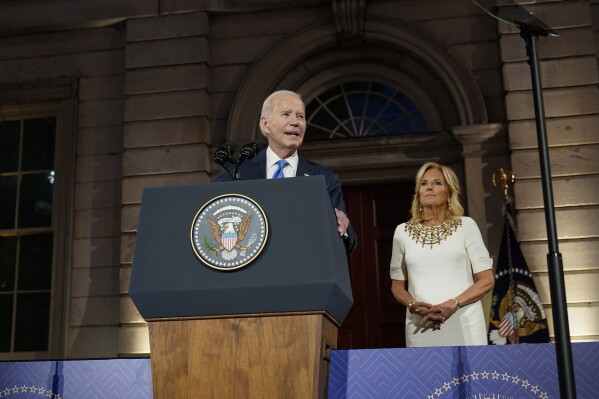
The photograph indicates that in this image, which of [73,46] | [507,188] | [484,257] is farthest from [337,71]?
[484,257]

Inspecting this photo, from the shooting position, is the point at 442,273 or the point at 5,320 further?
the point at 5,320

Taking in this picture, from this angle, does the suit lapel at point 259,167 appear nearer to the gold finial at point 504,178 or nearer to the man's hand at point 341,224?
the man's hand at point 341,224

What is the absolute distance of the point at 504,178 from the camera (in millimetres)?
5844

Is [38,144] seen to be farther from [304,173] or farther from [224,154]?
[224,154]

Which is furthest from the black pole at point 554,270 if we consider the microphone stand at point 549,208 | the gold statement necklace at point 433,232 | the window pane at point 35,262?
the window pane at point 35,262

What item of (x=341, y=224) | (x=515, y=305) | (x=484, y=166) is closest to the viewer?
(x=341, y=224)

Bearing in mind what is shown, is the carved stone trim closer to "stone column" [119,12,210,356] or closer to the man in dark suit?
"stone column" [119,12,210,356]

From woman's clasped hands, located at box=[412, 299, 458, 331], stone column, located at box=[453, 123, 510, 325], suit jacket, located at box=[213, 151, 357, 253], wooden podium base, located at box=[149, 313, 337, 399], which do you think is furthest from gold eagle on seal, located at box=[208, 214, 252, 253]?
stone column, located at box=[453, 123, 510, 325]

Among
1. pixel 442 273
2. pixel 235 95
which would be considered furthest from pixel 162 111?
pixel 442 273

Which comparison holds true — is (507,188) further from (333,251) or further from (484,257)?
(333,251)

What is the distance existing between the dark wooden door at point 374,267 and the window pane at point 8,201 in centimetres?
335

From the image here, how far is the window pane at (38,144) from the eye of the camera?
7520mm

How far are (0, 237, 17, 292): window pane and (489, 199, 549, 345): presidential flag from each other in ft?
15.1

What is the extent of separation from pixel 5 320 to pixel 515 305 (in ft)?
15.8
